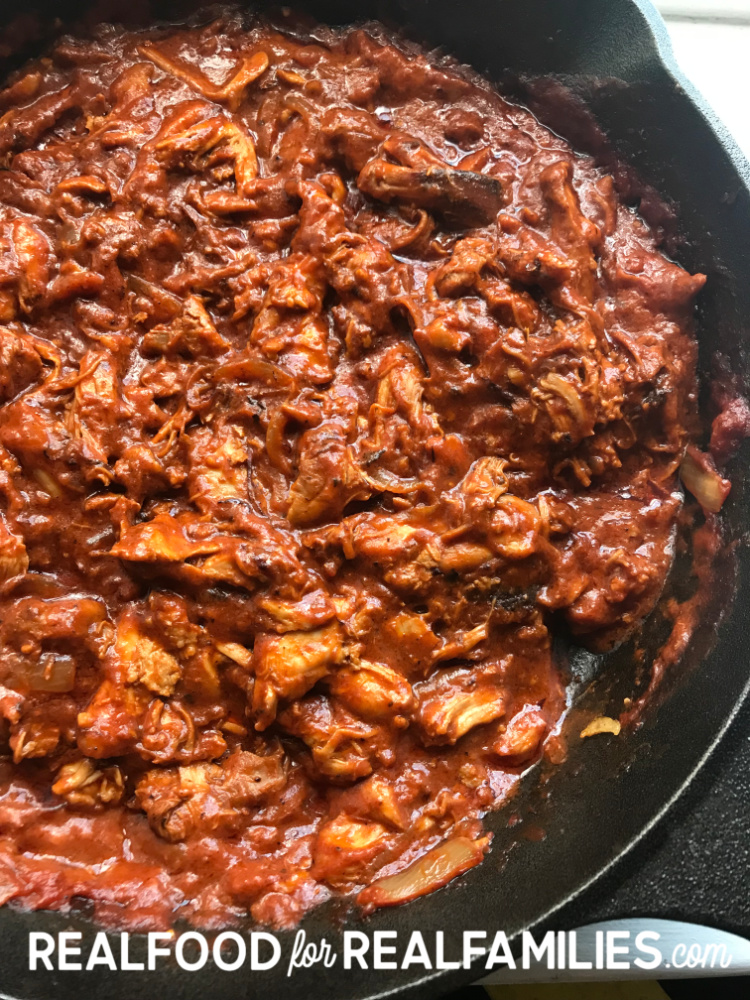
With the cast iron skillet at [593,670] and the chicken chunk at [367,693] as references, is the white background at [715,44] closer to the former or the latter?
the cast iron skillet at [593,670]

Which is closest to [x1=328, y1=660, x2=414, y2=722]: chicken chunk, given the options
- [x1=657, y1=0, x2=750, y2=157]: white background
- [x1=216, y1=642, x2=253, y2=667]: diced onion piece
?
[x1=216, y1=642, x2=253, y2=667]: diced onion piece

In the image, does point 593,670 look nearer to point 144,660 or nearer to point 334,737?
point 334,737

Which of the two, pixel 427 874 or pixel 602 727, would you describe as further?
pixel 602 727

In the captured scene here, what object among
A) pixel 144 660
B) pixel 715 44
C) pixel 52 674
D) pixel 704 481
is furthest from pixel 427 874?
pixel 715 44

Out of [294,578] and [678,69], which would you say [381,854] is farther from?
[678,69]

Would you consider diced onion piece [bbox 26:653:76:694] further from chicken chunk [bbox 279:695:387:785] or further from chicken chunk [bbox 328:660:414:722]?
chicken chunk [bbox 328:660:414:722]

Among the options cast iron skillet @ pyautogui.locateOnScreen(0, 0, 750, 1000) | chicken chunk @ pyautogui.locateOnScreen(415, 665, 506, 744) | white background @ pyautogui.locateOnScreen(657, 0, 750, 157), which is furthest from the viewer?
white background @ pyautogui.locateOnScreen(657, 0, 750, 157)
